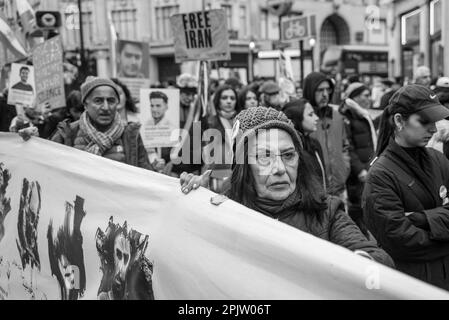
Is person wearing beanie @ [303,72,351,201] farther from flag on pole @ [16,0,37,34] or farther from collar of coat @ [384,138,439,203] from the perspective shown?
flag on pole @ [16,0,37,34]

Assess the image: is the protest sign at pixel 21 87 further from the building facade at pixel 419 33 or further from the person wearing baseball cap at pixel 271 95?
the building facade at pixel 419 33

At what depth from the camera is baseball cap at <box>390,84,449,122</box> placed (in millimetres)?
2652

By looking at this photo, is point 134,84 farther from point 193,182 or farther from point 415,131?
point 193,182

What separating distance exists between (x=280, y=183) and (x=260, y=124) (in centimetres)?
25

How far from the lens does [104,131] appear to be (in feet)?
14.0

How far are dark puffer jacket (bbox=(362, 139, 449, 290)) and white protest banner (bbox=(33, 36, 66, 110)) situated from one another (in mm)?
4106

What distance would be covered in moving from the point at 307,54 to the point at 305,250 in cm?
3660

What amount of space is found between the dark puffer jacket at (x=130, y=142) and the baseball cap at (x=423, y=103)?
7.12ft

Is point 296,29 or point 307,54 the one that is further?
point 307,54

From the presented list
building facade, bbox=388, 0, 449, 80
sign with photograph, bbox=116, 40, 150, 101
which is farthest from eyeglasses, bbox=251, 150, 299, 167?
building facade, bbox=388, 0, 449, 80

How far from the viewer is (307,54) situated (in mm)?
36906
